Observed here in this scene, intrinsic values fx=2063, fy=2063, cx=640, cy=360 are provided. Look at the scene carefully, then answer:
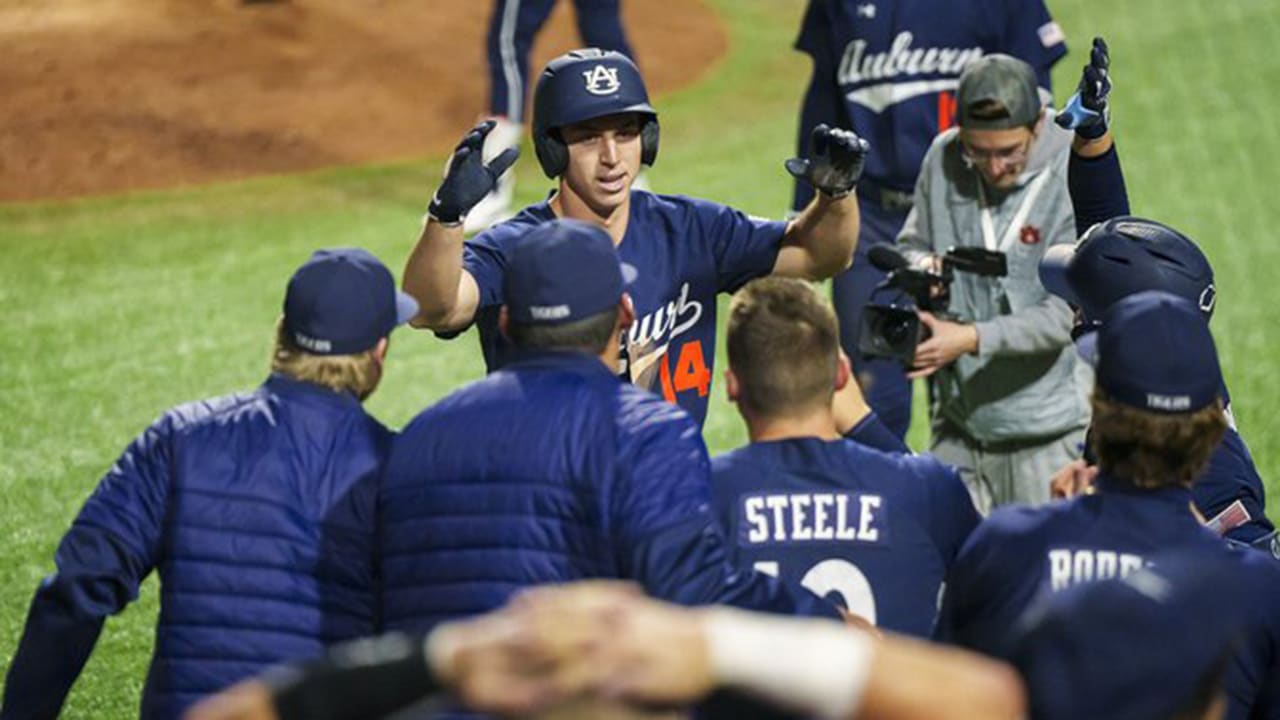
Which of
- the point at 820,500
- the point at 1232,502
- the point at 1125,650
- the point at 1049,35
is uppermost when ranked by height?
the point at 1049,35

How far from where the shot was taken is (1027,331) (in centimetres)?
587

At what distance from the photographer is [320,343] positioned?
11.9ft

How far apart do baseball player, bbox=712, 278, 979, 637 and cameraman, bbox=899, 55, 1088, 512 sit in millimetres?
2085

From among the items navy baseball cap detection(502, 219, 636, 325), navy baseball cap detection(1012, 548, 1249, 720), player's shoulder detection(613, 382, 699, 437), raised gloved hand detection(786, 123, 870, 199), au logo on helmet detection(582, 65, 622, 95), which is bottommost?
navy baseball cap detection(1012, 548, 1249, 720)

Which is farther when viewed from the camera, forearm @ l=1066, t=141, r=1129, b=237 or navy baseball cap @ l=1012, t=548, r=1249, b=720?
forearm @ l=1066, t=141, r=1129, b=237

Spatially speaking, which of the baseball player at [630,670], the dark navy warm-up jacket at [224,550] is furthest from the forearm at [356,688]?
the dark navy warm-up jacket at [224,550]

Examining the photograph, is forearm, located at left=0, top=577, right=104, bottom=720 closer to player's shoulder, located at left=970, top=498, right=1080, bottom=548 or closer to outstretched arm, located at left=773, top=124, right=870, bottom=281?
player's shoulder, located at left=970, top=498, right=1080, bottom=548

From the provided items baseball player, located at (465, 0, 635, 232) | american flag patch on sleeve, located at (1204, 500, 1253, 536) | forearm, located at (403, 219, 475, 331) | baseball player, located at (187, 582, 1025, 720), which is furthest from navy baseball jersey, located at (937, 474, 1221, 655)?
baseball player, located at (465, 0, 635, 232)

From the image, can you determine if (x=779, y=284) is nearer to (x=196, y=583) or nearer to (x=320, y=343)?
(x=320, y=343)

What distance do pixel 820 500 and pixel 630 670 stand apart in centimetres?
167

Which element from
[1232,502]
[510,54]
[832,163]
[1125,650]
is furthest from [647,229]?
[510,54]

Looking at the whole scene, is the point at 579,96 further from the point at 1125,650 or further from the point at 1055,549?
the point at 1125,650

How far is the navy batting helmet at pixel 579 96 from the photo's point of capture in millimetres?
4785

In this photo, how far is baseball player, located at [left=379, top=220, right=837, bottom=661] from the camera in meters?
3.26
